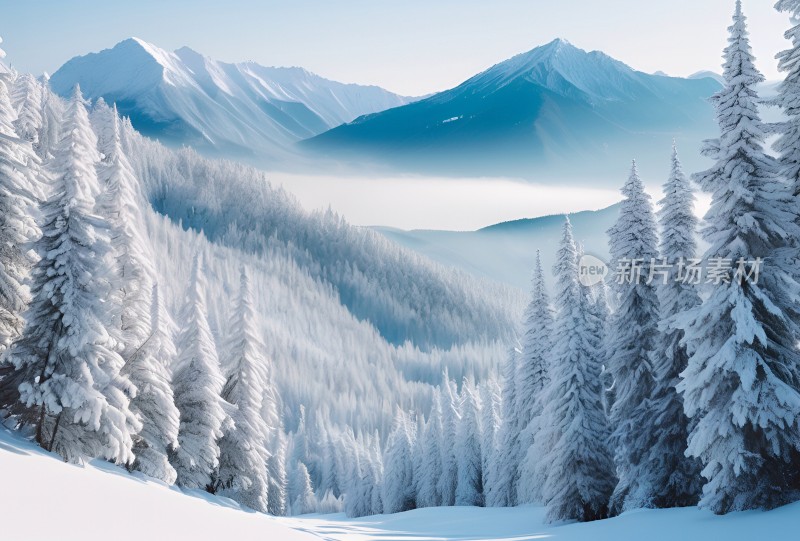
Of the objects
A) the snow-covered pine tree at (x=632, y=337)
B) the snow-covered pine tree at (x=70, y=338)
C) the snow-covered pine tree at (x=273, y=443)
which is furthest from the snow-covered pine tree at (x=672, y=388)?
the snow-covered pine tree at (x=70, y=338)

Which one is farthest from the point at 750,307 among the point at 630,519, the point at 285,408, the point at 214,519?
the point at 285,408

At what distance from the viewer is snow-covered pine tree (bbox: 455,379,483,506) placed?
187ft

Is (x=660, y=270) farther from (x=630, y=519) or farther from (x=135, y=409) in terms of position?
(x=135, y=409)

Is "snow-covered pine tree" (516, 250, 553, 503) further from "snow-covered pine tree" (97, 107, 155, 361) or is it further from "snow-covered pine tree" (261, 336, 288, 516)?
"snow-covered pine tree" (97, 107, 155, 361)

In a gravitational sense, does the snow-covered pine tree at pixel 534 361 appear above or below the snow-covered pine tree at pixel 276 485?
above

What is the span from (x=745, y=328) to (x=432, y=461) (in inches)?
1934

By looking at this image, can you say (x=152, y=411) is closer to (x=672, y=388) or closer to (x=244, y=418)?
(x=244, y=418)

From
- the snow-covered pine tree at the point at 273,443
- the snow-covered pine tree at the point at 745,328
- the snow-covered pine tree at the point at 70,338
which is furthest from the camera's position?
the snow-covered pine tree at the point at 273,443

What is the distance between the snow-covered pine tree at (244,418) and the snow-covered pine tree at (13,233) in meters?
12.2

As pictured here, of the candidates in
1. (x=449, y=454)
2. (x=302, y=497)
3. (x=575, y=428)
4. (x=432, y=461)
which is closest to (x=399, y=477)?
(x=432, y=461)

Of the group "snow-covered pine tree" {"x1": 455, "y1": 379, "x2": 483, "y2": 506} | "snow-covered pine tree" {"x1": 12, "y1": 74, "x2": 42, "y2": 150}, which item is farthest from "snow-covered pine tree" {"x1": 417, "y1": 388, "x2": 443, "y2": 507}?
"snow-covered pine tree" {"x1": 12, "y1": 74, "x2": 42, "y2": 150}

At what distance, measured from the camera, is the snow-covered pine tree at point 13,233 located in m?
20.4
